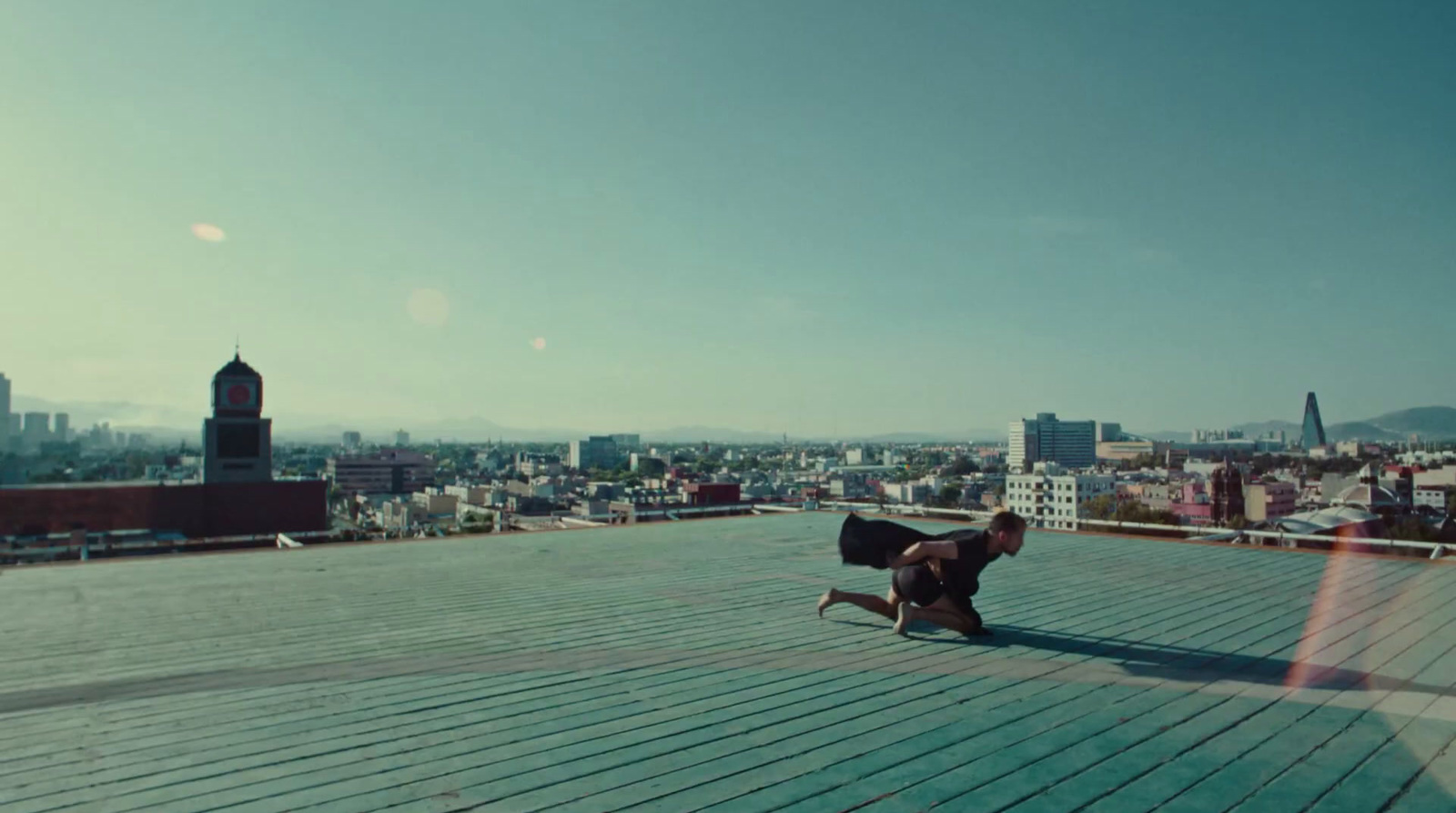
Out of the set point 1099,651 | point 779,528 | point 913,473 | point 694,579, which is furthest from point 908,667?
point 913,473

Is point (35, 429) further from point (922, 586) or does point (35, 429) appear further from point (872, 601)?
point (922, 586)

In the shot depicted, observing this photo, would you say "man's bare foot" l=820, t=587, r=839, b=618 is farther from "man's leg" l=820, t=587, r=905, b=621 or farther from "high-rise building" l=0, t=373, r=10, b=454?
"high-rise building" l=0, t=373, r=10, b=454

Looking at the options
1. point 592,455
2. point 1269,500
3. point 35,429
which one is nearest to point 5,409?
point 35,429

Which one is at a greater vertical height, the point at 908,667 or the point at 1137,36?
the point at 1137,36

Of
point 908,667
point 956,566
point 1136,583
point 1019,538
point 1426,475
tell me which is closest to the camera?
point 908,667

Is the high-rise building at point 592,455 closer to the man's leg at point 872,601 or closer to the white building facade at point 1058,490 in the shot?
the white building facade at point 1058,490

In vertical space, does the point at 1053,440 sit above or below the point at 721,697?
A: above

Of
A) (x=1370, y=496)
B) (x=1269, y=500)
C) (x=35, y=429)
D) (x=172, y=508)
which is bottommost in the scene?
(x=1269, y=500)

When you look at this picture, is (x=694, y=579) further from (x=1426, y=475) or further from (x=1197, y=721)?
(x=1426, y=475)
